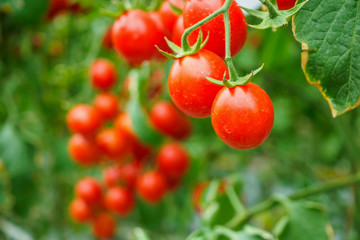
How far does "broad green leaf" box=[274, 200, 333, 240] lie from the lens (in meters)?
0.67

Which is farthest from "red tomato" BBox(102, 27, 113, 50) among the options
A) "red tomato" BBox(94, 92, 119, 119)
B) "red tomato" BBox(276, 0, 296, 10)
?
"red tomato" BBox(276, 0, 296, 10)

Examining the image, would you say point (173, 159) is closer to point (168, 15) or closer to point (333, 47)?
point (168, 15)

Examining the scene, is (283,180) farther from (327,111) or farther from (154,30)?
(154,30)

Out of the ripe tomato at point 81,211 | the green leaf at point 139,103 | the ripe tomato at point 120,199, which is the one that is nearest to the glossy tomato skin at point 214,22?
the green leaf at point 139,103

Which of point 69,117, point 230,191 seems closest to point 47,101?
point 69,117

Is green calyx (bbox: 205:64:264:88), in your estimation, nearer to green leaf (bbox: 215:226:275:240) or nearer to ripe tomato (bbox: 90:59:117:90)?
green leaf (bbox: 215:226:275:240)

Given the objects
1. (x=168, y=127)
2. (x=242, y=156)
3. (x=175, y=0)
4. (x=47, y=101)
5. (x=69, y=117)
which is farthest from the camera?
(x=242, y=156)

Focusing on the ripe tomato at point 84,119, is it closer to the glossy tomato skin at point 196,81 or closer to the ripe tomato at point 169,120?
the ripe tomato at point 169,120

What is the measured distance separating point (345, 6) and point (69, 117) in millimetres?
909

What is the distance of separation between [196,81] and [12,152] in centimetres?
90

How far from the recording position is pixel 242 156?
1.65m

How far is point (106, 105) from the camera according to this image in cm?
117

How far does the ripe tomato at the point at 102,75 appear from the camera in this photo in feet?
3.78

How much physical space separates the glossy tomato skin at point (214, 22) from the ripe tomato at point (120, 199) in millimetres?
901
